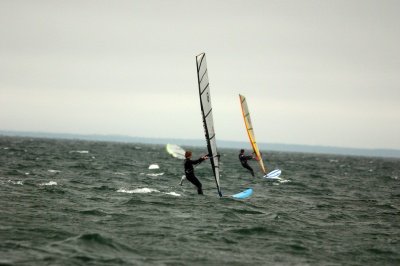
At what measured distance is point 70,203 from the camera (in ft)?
61.8

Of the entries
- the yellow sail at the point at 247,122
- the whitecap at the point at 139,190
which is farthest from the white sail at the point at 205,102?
the yellow sail at the point at 247,122

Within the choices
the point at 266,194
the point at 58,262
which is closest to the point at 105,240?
the point at 58,262

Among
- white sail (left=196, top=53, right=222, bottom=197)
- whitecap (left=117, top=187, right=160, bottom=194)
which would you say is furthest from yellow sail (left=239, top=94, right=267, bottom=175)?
white sail (left=196, top=53, right=222, bottom=197)

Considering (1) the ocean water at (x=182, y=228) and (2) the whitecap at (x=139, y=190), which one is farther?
(2) the whitecap at (x=139, y=190)

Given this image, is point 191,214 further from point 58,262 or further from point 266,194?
point 266,194

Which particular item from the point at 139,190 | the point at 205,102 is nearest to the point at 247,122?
the point at 139,190

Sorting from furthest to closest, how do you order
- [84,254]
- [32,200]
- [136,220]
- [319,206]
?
1. [319,206]
2. [32,200]
3. [136,220]
4. [84,254]

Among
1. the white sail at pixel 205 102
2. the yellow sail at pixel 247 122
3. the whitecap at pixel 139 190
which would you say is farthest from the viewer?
the yellow sail at pixel 247 122

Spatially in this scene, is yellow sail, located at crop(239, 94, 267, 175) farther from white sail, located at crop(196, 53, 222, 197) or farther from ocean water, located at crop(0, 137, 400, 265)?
white sail, located at crop(196, 53, 222, 197)

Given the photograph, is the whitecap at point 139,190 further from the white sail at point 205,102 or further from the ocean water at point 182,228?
the white sail at point 205,102

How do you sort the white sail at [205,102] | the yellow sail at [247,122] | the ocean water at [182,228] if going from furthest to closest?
the yellow sail at [247,122] → the white sail at [205,102] → the ocean water at [182,228]

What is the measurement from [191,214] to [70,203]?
4.77 m

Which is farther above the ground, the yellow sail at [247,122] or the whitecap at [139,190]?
the yellow sail at [247,122]

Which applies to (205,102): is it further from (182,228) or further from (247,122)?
(247,122)
